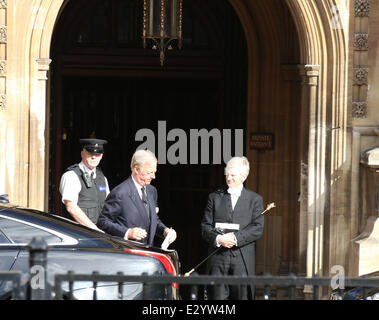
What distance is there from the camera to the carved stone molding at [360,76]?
1055cm

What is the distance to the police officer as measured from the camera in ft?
30.7

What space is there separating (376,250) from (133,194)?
9.50 ft

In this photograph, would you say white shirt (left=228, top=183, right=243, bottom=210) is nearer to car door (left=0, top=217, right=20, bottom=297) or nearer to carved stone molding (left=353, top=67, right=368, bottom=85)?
carved stone molding (left=353, top=67, right=368, bottom=85)

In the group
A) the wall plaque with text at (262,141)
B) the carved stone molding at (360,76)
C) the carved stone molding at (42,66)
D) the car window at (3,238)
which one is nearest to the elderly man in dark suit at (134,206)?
the car window at (3,238)

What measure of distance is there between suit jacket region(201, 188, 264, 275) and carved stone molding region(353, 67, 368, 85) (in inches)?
83.9

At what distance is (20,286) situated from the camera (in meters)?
5.63

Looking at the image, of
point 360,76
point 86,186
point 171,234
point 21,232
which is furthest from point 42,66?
point 360,76

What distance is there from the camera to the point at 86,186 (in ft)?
31.1

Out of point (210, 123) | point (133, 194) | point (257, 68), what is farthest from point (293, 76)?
point (133, 194)

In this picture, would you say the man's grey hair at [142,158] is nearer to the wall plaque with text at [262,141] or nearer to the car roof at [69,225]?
the car roof at [69,225]

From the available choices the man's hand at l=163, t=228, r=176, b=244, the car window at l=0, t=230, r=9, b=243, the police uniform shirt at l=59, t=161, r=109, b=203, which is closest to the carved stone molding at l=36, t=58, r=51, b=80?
the police uniform shirt at l=59, t=161, r=109, b=203

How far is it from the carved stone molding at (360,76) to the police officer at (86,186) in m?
2.93

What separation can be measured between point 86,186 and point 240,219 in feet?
5.03

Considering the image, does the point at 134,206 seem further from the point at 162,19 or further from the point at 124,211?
the point at 162,19
